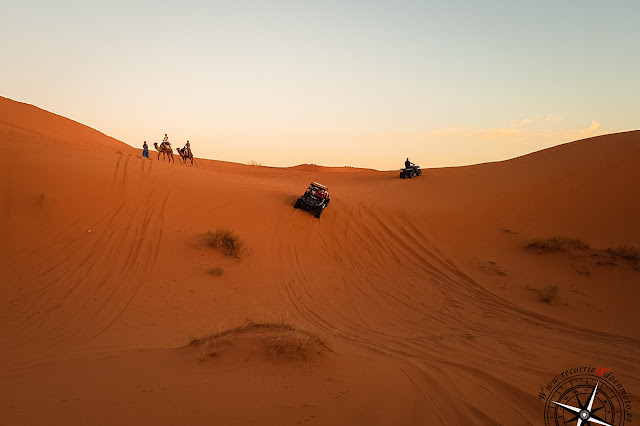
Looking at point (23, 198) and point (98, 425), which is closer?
point (98, 425)

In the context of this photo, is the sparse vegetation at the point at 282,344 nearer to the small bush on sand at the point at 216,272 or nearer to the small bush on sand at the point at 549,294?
the small bush on sand at the point at 216,272

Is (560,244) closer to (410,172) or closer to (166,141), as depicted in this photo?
(410,172)

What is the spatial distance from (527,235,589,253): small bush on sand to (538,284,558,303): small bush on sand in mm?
2496

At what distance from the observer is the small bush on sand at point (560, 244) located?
11.2 metres

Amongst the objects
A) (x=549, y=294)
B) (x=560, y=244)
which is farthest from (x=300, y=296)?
(x=560, y=244)

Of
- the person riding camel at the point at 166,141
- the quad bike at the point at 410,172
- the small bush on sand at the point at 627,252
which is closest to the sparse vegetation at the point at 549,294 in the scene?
the small bush on sand at the point at 627,252

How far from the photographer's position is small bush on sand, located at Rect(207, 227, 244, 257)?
11.2 m

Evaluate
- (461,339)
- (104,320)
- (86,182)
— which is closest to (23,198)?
(86,182)

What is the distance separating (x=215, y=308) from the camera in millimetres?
8336

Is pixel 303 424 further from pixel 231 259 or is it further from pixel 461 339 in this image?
pixel 231 259

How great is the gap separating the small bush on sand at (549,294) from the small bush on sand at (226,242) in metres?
8.43

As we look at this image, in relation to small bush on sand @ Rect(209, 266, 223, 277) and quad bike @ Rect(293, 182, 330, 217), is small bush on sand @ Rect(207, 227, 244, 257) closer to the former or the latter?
small bush on sand @ Rect(209, 266, 223, 277)

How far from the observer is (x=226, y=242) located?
1134 centimetres

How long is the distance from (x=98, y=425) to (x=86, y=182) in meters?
11.8
